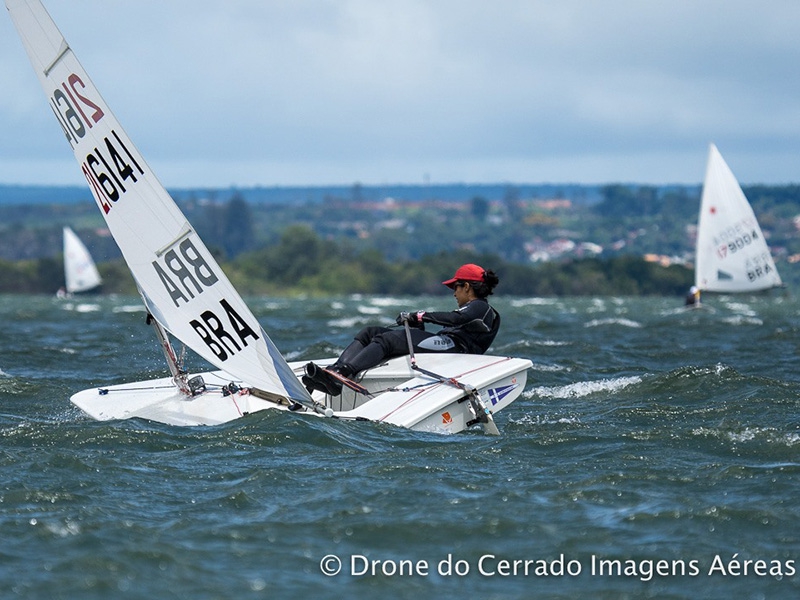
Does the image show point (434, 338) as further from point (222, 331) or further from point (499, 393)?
point (222, 331)

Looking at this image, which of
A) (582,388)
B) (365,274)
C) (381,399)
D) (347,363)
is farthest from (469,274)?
(365,274)

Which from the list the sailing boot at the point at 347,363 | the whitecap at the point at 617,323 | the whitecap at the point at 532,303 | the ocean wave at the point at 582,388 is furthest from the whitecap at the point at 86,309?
the sailing boot at the point at 347,363

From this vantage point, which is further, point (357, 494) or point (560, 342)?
point (560, 342)

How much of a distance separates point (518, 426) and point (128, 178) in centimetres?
308

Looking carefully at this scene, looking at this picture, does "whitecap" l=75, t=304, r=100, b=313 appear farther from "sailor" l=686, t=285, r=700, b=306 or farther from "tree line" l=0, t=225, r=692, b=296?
"tree line" l=0, t=225, r=692, b=296

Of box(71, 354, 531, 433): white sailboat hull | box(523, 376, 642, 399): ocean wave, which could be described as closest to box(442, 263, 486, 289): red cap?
box(71, 354, 531, 433): white sailboat hull

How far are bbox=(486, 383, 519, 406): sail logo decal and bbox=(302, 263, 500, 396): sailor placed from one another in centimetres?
59

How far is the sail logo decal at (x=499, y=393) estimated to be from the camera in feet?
30.5

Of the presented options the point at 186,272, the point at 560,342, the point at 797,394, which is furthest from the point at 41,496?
the point at 560,342

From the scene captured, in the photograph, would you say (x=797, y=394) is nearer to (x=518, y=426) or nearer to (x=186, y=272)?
(x=518, y=426)

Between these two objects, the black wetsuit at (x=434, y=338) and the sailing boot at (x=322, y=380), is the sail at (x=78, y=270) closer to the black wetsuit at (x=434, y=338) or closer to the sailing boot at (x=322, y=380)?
the black wetsuit at (x=434, y=338)

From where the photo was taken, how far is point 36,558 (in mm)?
5742

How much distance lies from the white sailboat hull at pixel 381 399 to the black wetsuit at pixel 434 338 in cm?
13

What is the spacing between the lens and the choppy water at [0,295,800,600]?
5594mm
